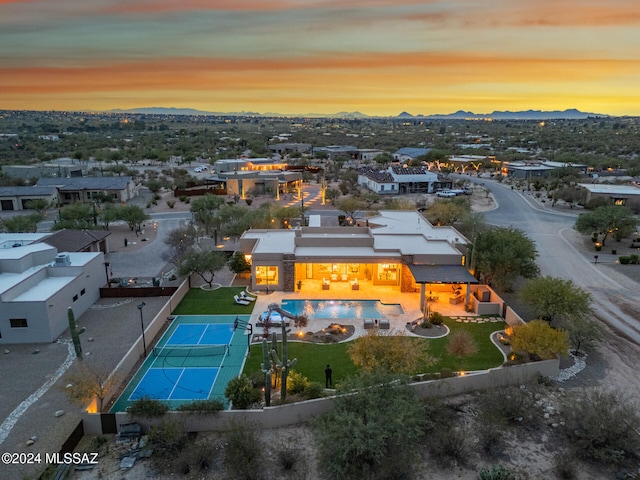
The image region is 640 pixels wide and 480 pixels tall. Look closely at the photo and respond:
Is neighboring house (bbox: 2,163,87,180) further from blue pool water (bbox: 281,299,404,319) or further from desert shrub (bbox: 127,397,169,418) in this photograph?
desert shrub (bbox: 127,397,169,418)

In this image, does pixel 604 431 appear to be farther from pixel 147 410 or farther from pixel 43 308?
pixel 43 308

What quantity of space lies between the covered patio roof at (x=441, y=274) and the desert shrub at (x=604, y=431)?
1180cm

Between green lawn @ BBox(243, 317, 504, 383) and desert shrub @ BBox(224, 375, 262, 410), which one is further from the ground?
desert shrub @ BBox(224, 375, 262, 410)

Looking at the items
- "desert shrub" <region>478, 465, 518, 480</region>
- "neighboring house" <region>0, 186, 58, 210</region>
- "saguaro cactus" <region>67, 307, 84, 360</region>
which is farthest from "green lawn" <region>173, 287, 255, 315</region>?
"neighboring house" <region>0, 186, 58, 210</region>

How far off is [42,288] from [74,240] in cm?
929

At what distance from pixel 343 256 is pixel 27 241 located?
74.3 feet

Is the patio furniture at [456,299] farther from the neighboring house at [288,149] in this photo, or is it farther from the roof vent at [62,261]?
the neighboring house at [288,149]

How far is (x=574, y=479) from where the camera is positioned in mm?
15328

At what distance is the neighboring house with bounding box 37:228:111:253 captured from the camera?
33.0 metres

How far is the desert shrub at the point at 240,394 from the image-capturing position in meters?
18.3

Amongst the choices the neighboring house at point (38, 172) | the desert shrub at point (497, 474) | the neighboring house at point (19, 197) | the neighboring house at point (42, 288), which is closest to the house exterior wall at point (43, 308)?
the neighboring house at point (42, 288)

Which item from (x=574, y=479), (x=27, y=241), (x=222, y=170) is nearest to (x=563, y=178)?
(x=222, y=170)

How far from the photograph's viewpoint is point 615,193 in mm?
57375

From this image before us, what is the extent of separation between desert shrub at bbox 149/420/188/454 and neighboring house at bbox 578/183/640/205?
58924 mm
